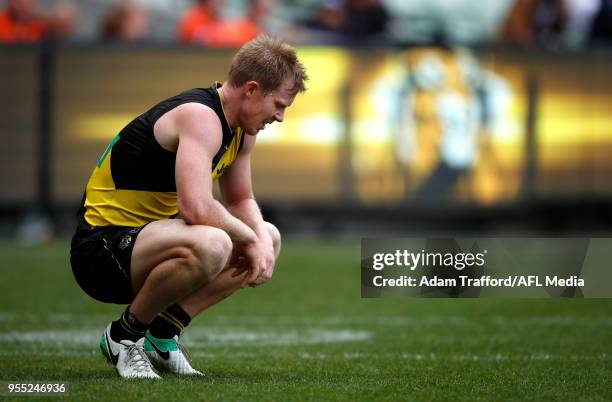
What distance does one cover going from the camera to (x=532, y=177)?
47.1ft

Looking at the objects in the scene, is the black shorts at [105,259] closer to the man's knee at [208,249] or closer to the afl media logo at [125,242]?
the afl media logo at [125,242]

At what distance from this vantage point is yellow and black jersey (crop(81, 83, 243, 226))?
17.7 feet

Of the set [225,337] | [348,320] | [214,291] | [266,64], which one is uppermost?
[266,64]

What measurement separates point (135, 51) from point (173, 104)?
8.97m

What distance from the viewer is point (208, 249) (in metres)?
5.15

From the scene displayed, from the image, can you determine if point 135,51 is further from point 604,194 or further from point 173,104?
point 173,104

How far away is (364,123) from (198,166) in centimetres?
925

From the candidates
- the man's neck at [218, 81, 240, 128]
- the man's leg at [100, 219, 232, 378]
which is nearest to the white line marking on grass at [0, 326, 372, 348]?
the man's leg at [100, 219, 232, 378]

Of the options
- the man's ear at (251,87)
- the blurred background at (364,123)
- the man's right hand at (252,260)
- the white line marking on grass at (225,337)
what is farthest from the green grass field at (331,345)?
the blurred background at (364,123)

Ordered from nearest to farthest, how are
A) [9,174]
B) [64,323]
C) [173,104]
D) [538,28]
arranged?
[173,104]
[64,323]
[9,174]
[538,28]

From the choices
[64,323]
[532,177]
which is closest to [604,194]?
[532,177]

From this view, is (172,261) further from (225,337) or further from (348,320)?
(348,320)

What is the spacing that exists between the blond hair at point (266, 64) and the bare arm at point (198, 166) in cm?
24

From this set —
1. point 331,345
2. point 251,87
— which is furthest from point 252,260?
point 331,345
